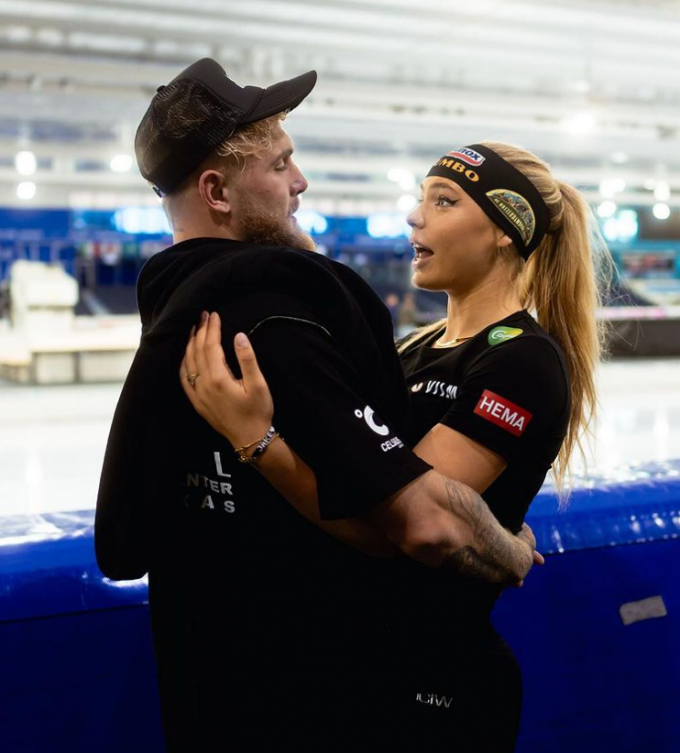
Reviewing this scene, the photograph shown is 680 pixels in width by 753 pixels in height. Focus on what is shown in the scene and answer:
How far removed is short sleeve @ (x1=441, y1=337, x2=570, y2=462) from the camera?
119cm

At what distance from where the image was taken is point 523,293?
61.3 inches

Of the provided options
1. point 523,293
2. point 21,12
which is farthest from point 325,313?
point 21,12

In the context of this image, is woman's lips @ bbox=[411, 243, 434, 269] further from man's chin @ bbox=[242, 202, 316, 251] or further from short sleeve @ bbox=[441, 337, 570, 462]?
man's chin @ bbox=[242, 202, 316, 251]

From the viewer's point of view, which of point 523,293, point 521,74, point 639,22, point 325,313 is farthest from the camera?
point 521,74

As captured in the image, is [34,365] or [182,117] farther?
[34,365]

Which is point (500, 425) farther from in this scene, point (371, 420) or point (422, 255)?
Result: point (422, 255)

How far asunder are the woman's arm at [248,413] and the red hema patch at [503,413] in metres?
0.27

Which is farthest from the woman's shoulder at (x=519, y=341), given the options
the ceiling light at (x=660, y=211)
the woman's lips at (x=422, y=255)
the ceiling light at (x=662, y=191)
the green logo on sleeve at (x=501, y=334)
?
the ceiling light at (x=660, y=211)

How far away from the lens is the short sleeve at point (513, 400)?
1187 mm

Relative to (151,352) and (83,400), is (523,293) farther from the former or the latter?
(83,400)

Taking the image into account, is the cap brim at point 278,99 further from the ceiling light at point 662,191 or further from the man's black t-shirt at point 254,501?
the ceiling light at point 662,191

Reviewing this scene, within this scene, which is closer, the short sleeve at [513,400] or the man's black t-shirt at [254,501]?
the man's black t-shirt at [254,501]

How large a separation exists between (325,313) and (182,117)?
29cm

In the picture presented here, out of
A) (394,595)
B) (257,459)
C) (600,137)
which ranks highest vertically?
(600,137)
